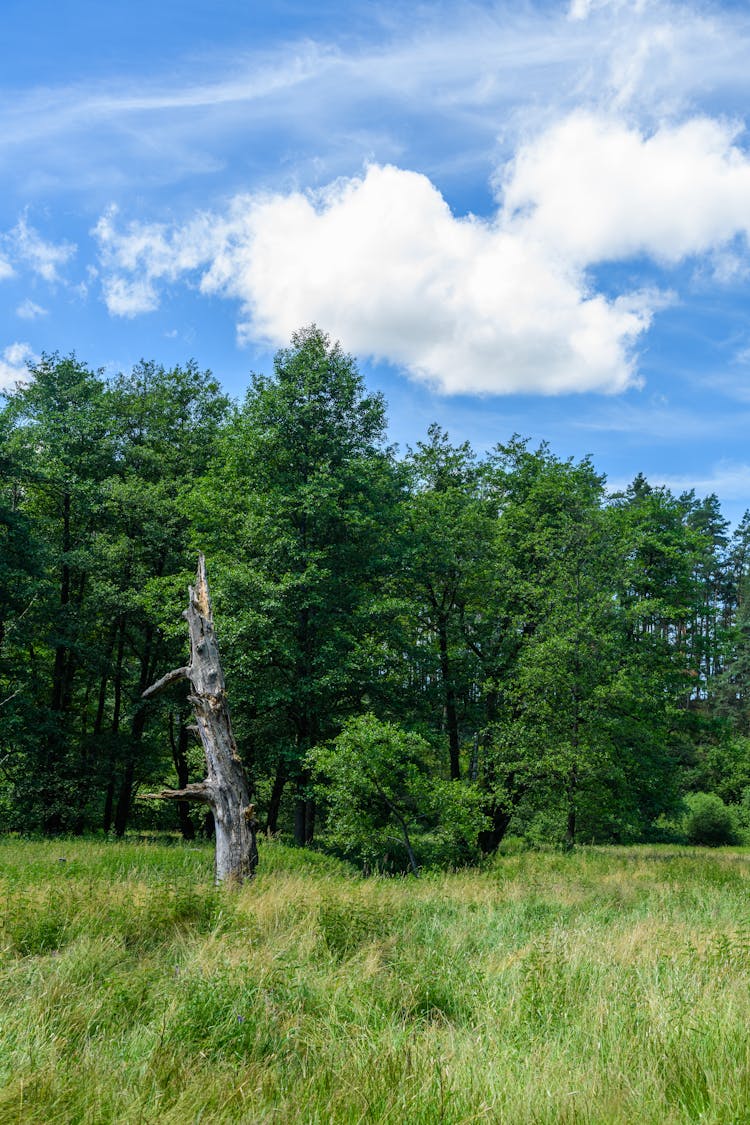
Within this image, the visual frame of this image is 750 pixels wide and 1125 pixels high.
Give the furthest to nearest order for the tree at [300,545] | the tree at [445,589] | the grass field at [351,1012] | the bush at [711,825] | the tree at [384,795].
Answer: the bush at [711,825], the tree at [445,589], the tree at [300,545], the tree at [384,795], the grass field at [351,1012]

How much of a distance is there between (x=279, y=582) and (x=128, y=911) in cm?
1328

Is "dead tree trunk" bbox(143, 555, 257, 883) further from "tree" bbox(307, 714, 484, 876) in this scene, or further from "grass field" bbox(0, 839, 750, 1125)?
"tree" bbox(307, 714, 484, 876)

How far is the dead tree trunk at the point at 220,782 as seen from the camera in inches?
404

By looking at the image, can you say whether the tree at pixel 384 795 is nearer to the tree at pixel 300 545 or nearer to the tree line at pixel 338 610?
the tree line at pixel 338 610

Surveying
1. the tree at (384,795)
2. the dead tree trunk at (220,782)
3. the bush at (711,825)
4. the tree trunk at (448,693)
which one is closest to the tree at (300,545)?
the tree trunk at (448,693)

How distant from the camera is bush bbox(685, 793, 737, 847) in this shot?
33562 mm

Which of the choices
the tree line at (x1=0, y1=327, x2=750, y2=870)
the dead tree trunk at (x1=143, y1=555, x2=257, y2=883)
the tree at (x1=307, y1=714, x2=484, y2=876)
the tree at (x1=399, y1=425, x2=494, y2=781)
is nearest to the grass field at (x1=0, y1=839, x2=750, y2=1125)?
the dead tree trunk at (x1=143, y1=555, x2=257, y2=883)

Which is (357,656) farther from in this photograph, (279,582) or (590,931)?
(590,931)

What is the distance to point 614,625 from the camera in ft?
63.5

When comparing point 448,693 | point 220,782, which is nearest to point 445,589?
point 448,693

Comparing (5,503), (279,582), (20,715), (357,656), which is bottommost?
(20,715)

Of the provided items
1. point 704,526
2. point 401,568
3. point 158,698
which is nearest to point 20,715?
point 158,698

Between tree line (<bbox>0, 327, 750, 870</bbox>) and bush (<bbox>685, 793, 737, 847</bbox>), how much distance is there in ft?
34.5

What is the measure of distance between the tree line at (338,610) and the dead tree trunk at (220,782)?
12.5ft
